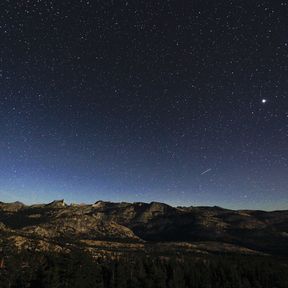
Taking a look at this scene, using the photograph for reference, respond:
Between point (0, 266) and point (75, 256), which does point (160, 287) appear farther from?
point (0, 266)

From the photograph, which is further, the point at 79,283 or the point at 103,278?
the point at 103,278

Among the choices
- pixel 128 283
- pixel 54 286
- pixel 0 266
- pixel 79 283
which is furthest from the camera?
pixel 128 283

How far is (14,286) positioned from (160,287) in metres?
72.6

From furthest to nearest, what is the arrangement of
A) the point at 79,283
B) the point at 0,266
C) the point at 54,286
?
the point at 0,266 < the point at 79,283 < the point at 54,286

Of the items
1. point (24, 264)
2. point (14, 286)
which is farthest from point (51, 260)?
point (14, 286)

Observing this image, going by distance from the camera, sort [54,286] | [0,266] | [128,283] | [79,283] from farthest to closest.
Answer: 1. [128,283]
2. [0,266]
3. [79,283]
4. [54,286]

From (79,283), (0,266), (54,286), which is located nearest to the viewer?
(54,286)

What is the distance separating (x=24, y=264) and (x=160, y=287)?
246 feet

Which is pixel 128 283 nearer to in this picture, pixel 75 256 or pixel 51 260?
pixel 75 256

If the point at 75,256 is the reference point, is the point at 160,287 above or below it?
below

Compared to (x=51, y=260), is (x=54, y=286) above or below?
below

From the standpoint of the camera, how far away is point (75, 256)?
186 meters

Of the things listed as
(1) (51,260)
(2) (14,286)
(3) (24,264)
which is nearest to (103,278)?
(1) (51,260)

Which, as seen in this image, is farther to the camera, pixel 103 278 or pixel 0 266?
pixel 103 278
